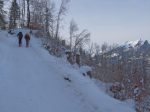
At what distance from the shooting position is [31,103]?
1361 centimetres

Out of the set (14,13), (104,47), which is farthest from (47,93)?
(104,47)

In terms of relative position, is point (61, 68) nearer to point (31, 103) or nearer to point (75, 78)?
point (75, 78)

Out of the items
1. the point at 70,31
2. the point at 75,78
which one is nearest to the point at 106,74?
the point at 75,78

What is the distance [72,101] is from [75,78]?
3.92 metres

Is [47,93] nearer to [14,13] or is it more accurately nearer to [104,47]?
[14,13]

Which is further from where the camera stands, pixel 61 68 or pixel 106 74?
pixel 106 74

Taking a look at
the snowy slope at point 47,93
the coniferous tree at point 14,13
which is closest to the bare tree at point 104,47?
the coniferous tree at point 14,13

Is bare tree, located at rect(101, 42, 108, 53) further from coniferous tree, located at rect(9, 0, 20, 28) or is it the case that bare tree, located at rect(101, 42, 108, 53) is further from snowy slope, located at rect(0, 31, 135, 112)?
snowy slope, located at rect(0, 31, 135, 112)

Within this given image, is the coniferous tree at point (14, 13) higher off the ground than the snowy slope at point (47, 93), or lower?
higher

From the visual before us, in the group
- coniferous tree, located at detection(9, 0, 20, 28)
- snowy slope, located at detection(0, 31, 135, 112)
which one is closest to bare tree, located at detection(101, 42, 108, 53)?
coniferous tree, located at detection(9, 0, 20, 28)

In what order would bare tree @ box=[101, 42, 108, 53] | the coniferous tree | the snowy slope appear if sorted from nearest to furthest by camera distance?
the snowy slope, the coniferous tree, bare tree @ box=[101, 42, 108, 53]

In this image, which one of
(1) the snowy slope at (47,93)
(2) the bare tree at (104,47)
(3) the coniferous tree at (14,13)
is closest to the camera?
(1) the snowy slope at (47,93)

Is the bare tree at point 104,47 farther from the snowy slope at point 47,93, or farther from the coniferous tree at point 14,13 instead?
the snowy slope at point 47,93

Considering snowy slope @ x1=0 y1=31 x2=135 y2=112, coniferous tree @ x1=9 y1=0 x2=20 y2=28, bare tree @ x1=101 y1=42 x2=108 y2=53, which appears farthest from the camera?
bare tree @ x1=101 y1=42 x2=108 y2=53
